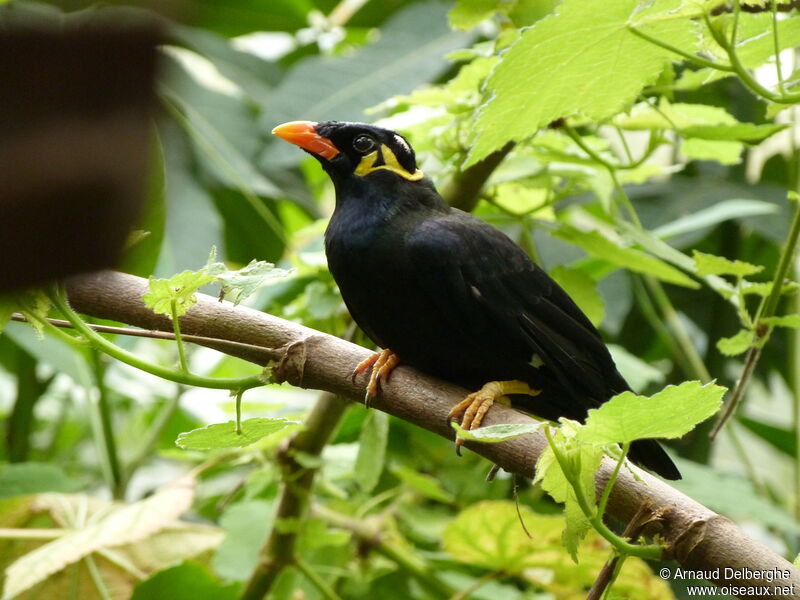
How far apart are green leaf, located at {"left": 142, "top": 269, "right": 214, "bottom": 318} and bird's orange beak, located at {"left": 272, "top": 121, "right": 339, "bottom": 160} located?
0.60m

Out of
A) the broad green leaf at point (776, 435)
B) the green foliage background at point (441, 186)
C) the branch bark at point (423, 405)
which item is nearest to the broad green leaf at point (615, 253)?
the green foliage background at point (441, 186)

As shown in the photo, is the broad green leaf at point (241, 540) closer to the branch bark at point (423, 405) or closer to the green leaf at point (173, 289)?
the branch bark at point (423, 405)

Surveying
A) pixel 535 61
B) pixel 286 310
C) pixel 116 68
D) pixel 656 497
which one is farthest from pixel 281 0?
pixel 116 68

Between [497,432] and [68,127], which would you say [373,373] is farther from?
[68,127]

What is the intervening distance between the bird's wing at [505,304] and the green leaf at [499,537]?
27cm

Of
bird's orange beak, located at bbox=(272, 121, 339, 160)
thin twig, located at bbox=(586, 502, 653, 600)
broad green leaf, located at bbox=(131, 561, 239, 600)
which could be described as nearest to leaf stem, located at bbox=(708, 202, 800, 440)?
thin twig, located at bbox=(586, 502, 653, 600)

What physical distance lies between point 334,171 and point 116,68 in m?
1.08

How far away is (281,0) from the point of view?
232cm

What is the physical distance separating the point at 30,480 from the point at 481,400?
996 millimetres

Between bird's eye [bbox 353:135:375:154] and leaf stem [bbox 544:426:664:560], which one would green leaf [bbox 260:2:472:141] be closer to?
bird's eye [bbox 353:135:375:154]

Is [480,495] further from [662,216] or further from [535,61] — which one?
[535,61]

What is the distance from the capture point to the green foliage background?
3.06ft

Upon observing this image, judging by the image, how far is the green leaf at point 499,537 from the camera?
1.43m

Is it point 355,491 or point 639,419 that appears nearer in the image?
point 639,419
